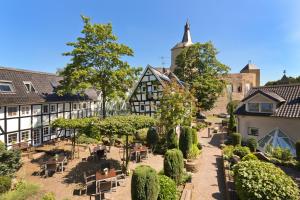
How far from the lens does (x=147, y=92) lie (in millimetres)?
28875

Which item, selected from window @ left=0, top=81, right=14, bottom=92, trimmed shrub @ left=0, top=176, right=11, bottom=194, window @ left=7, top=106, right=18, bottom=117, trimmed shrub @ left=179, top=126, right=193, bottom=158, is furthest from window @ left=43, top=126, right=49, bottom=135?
trimmed shrub @ left=179, top=126, right=193, bottom=158

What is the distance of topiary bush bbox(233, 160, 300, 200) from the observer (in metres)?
6.82

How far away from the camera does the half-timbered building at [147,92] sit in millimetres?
27898

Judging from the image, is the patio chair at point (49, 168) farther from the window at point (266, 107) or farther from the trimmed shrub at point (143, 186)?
the window at point (266, 107)

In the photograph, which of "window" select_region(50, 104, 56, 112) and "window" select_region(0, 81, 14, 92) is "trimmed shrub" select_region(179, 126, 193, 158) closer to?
"window" select_region(50, 104, 56, 112)

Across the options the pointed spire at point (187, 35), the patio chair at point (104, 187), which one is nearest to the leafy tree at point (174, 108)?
the patio chair at point (104, 187)

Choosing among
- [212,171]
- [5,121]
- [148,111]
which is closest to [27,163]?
[5,121]

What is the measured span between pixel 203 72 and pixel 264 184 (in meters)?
29.8

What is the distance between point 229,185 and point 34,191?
36.5ft

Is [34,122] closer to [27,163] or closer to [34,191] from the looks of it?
[27,163]

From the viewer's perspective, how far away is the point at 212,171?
43.5 feet

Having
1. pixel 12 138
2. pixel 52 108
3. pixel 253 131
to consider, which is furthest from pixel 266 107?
pixel 12 138

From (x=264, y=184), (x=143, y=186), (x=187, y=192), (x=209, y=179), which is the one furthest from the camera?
(x=209, y=179)

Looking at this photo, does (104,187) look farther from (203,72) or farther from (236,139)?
(203,72)
